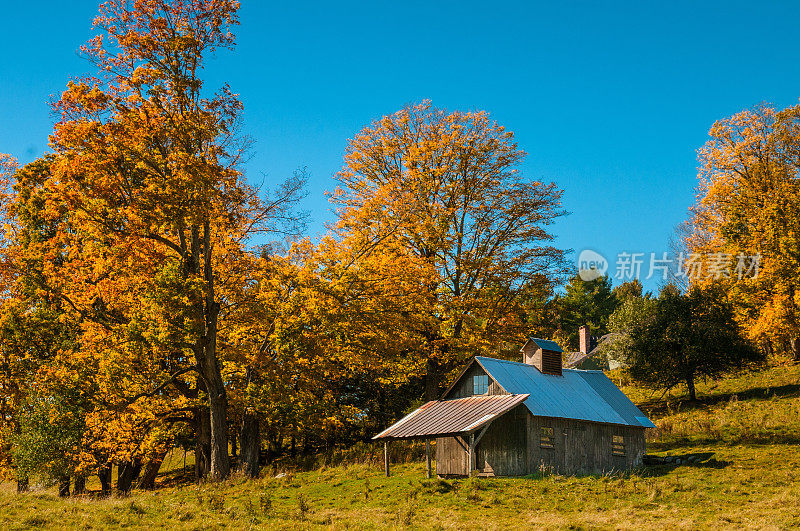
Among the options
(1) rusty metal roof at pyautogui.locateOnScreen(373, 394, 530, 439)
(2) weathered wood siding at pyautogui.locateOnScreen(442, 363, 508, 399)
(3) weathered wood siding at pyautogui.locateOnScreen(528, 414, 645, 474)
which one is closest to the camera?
(1) rusty metal roof at pyautogui.locateOnScreen(373, 394, 530, 439)

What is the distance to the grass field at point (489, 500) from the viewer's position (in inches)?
736

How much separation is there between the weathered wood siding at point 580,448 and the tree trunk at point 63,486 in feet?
60.1

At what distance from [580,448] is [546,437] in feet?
6.58

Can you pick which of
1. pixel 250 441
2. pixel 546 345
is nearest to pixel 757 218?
pixel 546 345

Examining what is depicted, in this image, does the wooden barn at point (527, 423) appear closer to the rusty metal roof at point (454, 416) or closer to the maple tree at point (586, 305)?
the rusty metal roof at point (454, 416)

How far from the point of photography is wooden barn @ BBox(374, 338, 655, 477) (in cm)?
2772

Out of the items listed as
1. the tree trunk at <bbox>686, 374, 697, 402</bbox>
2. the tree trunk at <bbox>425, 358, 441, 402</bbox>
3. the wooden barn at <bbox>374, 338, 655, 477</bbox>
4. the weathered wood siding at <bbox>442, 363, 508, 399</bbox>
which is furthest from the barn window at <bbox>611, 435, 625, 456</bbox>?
the tree trunk at <bbox>686, 374, 697, 402</bbox>

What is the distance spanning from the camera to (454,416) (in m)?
28.4

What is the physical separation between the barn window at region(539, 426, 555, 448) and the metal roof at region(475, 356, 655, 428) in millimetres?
746

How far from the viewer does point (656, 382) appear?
42.2 meters

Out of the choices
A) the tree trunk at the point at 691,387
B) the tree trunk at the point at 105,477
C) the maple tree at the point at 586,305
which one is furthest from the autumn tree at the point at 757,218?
the maple tree at the point at 586,305

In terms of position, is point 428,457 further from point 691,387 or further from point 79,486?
point 691,387

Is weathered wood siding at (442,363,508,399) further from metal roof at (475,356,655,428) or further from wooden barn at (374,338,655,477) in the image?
metal roof at (475,356,655,428)

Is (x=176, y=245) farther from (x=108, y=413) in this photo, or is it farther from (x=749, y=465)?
(x=749, y=465)
